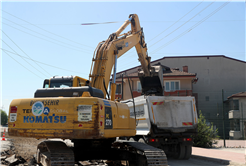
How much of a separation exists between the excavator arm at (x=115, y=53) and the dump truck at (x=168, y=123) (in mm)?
1864

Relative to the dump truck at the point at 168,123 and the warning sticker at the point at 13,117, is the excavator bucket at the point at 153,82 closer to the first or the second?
the dump truck at the point at 168,123

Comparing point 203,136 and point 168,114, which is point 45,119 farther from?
point 203,136

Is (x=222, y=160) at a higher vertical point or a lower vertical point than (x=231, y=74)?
lower

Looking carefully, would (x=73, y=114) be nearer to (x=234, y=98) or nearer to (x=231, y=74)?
(x=234, y=98)

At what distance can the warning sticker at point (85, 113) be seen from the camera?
6.49 metres

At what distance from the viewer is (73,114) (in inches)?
259

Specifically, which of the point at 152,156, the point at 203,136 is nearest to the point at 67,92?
the point at 152,156

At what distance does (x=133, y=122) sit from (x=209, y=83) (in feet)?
132

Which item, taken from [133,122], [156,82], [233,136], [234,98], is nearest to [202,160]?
[156,82]

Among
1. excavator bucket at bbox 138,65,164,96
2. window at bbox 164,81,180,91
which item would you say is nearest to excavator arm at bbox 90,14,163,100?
excavator bucket at bbox 138,65,164,96

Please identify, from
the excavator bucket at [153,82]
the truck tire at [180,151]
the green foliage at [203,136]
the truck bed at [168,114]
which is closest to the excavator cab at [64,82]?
the truck bed at [168,114]

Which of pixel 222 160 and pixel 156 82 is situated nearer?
pixel 222 160

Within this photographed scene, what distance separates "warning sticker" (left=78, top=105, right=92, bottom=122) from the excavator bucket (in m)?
9.39

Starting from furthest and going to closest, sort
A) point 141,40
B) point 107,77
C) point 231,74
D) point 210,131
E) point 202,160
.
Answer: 1. point 231,74
2. point 210,131
3. point 141,40
4. point 202,160
5. point 107,77
